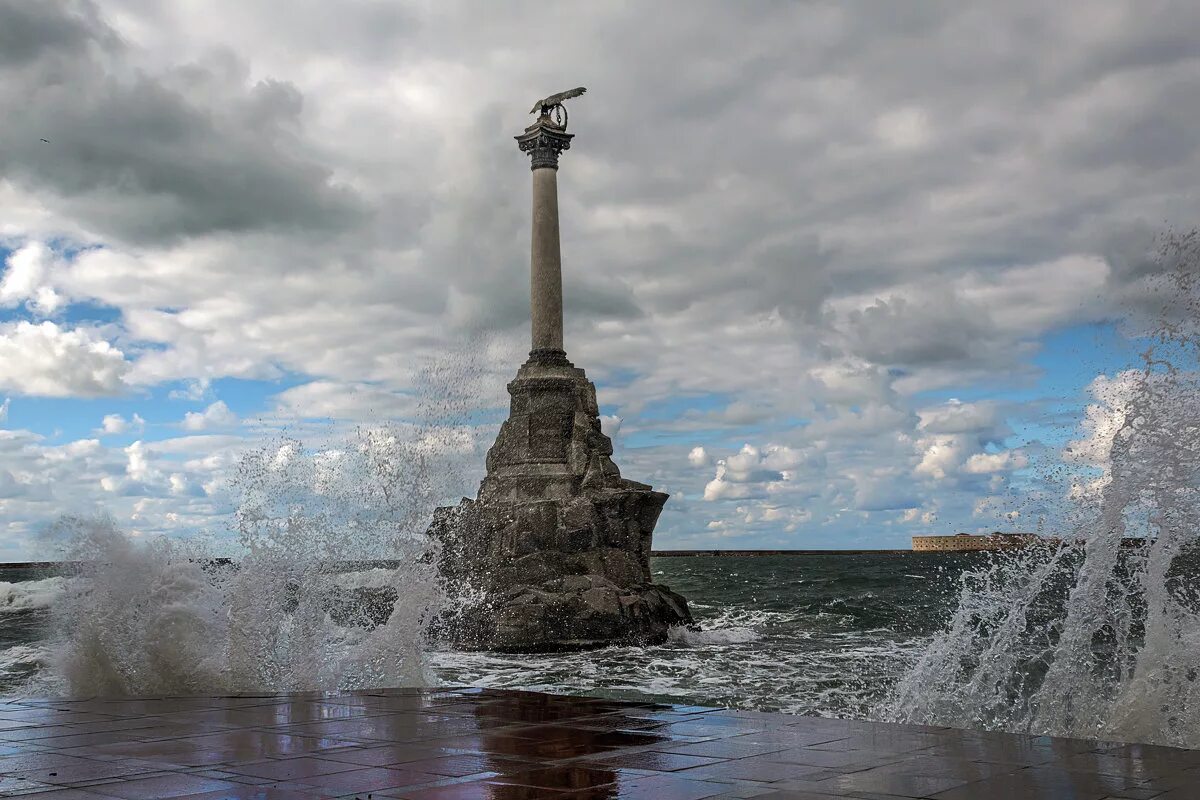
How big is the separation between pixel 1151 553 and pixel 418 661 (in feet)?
21.9

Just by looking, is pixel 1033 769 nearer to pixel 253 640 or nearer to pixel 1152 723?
pixel 1152 723

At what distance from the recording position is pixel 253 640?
9445 millimetres

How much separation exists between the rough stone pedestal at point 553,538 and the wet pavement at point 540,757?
12992 millimetres

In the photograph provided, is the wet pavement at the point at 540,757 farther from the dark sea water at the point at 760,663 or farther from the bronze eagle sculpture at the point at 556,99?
the bronze eagle sculpture at the point at 556,99

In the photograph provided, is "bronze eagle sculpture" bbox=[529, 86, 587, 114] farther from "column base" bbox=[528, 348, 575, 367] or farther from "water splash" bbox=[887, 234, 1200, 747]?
"water splash" bbox=[887, 234, 1200, 747]

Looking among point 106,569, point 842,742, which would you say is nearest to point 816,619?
point 106,569

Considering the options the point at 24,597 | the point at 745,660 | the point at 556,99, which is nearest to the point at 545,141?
the point at 556,99

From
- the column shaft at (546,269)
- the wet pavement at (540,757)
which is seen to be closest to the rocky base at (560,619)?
the column shaft at (546,269)

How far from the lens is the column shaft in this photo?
950 inches

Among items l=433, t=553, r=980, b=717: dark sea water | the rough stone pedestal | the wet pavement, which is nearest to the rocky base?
the rough stone pedestal

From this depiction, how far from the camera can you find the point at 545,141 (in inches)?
959

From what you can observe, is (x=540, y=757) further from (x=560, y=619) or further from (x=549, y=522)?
(x=549, y=522)

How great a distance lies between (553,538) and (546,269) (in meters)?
6.59

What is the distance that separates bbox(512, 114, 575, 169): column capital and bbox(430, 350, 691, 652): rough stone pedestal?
181 inches
